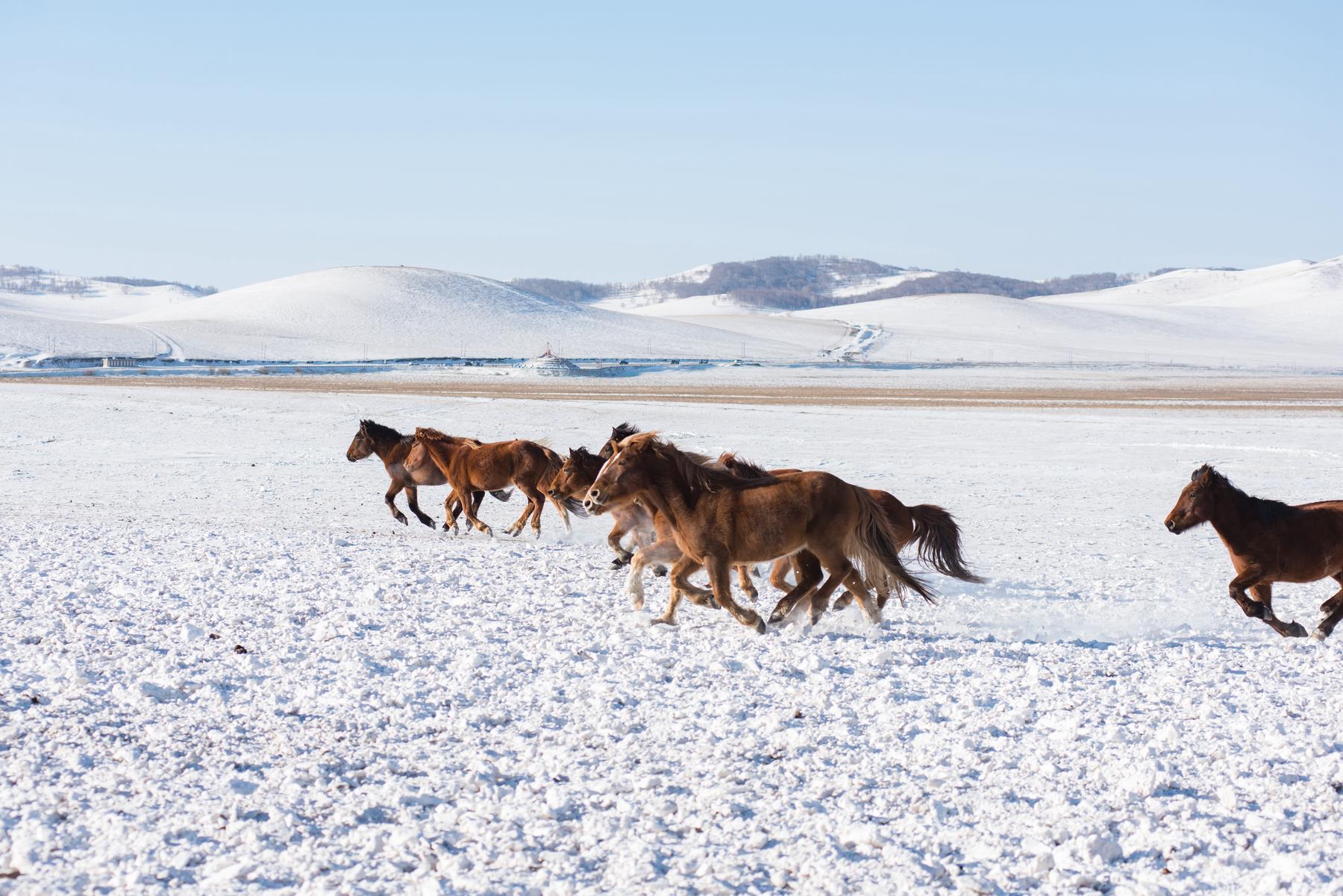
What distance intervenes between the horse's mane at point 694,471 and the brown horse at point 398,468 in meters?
5.68

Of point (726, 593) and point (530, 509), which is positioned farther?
point (530, 509)

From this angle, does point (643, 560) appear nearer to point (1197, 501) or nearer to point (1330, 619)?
point (1197, 501)

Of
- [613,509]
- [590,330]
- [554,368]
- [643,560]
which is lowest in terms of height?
[643,560]

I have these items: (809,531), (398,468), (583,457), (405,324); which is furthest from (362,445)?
(405,324)

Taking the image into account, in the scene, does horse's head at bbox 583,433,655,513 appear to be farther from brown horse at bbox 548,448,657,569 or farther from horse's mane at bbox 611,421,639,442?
horse's mane at bbox 611,421,639,442

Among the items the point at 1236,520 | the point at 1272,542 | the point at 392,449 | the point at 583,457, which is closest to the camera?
the point at 1272,542

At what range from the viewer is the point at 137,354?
92312mm

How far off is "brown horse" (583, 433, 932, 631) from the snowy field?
16.1 inches

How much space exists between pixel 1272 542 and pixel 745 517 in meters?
3.71

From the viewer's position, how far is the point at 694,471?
336 inches

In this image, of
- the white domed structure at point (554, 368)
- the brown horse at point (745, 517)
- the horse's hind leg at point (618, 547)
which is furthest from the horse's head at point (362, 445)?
the white domed structure at point (554, 368)

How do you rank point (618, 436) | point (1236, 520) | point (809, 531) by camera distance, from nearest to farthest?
point (809, 531) < point (1236, 520) < point (618, 436)

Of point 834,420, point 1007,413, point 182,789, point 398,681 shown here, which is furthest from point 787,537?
point 1007,413

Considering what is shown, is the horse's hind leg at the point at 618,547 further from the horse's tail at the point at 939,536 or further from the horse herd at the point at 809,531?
the horse's tail at the point at 939,536
